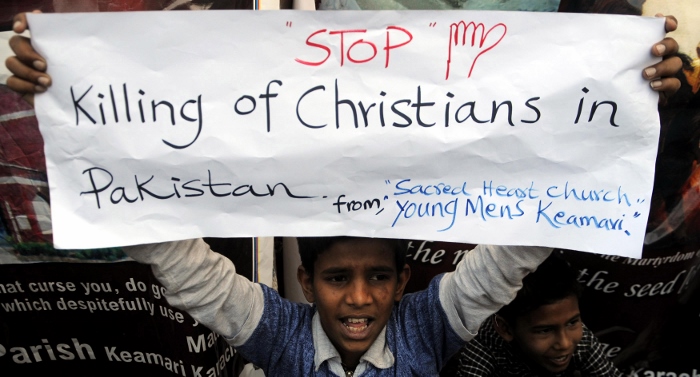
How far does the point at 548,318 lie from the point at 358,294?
0.73 meters

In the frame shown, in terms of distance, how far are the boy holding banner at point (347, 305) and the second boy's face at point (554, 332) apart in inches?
18.7

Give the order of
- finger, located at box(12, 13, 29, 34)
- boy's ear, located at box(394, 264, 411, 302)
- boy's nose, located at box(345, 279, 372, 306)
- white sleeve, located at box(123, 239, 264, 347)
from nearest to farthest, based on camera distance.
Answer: finger, located at box(12, 13, 29, 34) < white sleeve, located at box(123, 239, 264, 347) < boy's nose, located at box(345, 279, 372, 306) < boy's ear, located at box(394, 264, 411, 302)

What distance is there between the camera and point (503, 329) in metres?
1.96

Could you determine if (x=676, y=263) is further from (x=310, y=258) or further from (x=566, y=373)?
(x=310, y=258)

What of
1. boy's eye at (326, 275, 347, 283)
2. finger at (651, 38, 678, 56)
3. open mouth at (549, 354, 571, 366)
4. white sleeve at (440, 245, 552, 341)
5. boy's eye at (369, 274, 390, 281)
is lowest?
open mouth at (549, 354, 571, 366)

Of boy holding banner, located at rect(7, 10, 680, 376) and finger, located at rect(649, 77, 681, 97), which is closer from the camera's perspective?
finger, located at rect(649, 77, 681, 97)

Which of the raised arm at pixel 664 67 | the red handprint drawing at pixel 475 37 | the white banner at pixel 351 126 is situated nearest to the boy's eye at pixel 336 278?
the white banner at pixel 351 126

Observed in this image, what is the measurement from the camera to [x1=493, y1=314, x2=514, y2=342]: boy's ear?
195 centimetres

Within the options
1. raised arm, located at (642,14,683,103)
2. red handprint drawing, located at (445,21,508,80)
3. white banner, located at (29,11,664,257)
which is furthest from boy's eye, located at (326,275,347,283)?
raised arm, located at (642,14,683,103)

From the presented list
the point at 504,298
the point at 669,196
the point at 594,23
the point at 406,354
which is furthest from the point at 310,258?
the point at 669,196

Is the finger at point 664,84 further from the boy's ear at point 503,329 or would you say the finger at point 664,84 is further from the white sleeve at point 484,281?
the boy's ear at point 503,329

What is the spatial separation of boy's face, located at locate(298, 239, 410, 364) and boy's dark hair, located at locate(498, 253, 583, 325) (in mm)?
558

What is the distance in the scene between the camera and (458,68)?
123 centimetres

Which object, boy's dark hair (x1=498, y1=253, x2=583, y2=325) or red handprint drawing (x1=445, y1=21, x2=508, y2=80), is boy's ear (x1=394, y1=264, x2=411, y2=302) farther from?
red handprint drawing (x1=445, y1=21, x2=508, y2=80)
